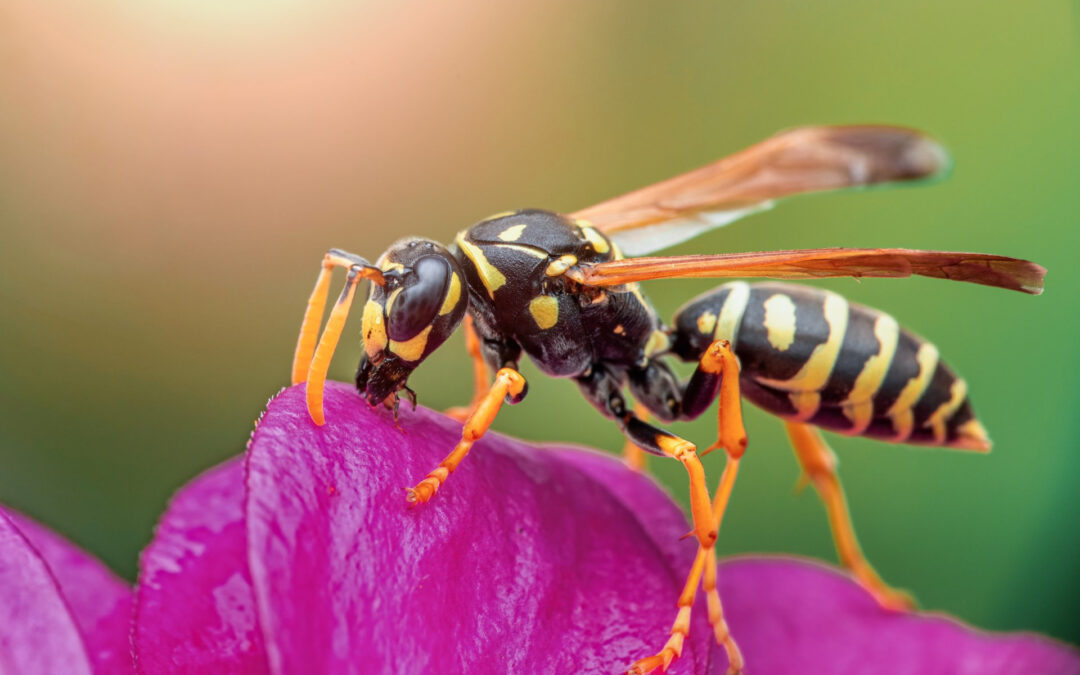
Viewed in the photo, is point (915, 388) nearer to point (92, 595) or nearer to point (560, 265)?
point (560, 265)

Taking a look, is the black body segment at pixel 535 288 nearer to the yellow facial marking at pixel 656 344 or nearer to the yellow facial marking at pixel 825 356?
the yellow facial marking at pixel 656 344

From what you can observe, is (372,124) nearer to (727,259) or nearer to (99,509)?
(99,509)

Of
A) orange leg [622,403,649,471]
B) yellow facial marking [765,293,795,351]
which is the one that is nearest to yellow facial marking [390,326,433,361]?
orange leg [622,403,649,471]

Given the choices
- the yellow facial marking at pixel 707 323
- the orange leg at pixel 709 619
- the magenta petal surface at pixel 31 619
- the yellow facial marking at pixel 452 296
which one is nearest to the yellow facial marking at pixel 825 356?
the yellow facial marking at pixel 707 323

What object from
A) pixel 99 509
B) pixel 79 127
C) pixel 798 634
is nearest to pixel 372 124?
pixel 79 127

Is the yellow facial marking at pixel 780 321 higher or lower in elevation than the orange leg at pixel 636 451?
higher

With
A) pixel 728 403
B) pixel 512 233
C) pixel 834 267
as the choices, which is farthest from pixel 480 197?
pixel 834 267

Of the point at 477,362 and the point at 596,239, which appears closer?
the point at 596,239
